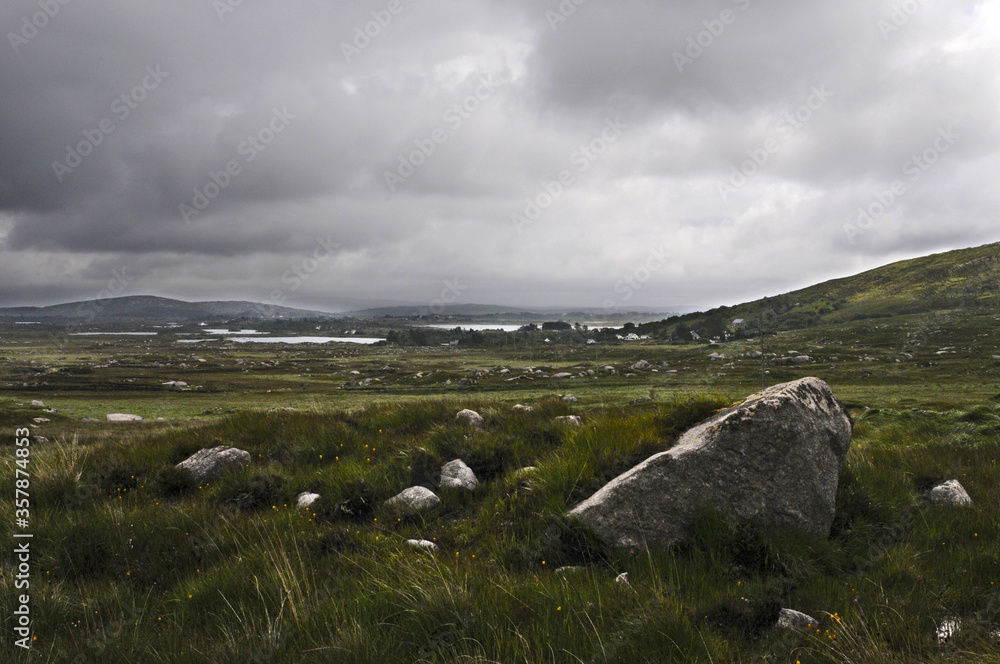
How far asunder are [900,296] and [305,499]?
694ft

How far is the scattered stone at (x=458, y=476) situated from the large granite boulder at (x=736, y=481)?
1924 mm

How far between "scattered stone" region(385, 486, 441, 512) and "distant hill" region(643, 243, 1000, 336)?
137794 mm

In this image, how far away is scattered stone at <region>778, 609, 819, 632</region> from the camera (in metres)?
3.81

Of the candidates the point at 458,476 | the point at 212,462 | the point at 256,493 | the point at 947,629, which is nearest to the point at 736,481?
the point at 947,629

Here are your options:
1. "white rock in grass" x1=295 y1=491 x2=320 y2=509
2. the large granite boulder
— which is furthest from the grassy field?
the large granite boulder

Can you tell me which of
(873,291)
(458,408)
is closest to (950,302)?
(873,291)

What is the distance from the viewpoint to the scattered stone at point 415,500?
6113 mm

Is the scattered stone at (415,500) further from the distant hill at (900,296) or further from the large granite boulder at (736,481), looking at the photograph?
the distant hill at (900,296)

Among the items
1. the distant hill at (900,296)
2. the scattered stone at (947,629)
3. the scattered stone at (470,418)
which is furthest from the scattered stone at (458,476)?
the distant hill at (900,296)

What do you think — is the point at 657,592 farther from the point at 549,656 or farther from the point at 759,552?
the point at 759,552

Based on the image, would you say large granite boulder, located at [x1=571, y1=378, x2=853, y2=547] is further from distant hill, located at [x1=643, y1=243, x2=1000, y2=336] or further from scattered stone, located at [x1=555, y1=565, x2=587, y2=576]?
distant hill, located at [x1=643, y1=243, x2=1000, y2=336]

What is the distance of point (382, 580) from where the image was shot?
412 centimetres

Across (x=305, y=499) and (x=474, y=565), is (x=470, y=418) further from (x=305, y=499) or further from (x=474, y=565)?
(x=474, y=565)

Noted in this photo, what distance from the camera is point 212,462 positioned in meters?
7.57
